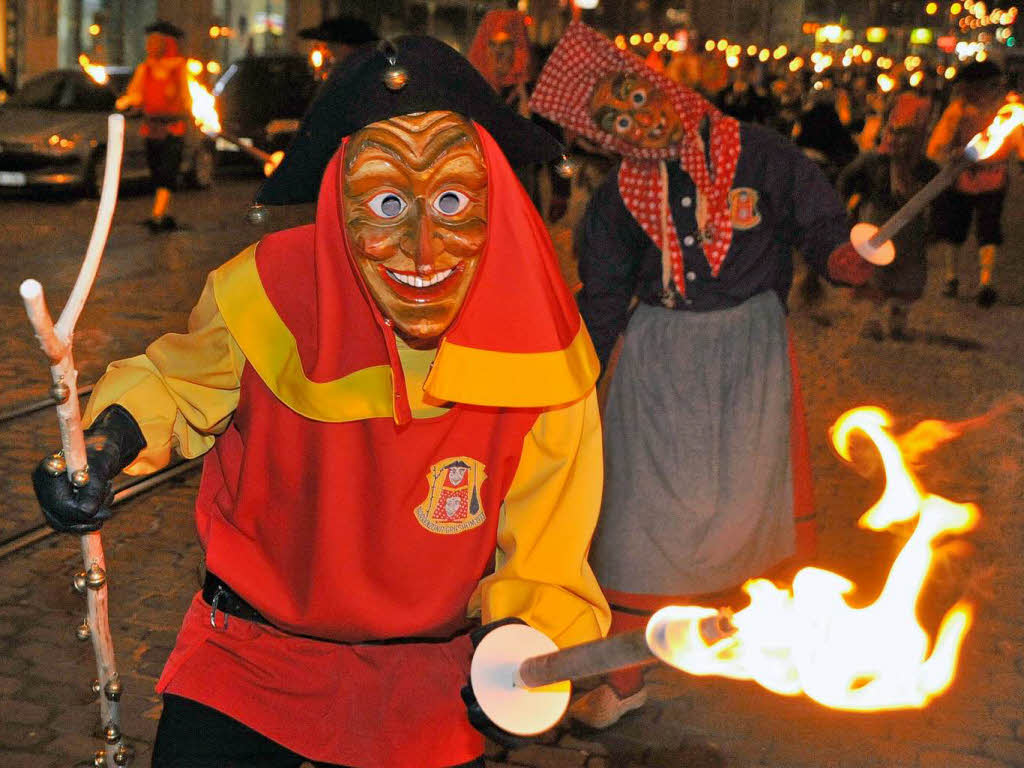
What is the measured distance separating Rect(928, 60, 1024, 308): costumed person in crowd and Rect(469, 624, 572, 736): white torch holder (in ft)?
27.6

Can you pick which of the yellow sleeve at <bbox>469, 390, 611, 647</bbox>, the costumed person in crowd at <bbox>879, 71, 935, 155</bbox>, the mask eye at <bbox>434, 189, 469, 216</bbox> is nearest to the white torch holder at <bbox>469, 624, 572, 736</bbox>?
the yellow sleeve at <bbox>469, 390, 611, 647</bbox>

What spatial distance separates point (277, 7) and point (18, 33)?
11.3m

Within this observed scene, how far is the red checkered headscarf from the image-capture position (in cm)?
411

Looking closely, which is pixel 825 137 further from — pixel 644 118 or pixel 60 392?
pixel 60 392

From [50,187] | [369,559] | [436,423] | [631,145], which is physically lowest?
[50,187]

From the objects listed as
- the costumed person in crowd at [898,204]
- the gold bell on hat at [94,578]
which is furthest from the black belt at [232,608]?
the costumed person in crowd at [898,204]

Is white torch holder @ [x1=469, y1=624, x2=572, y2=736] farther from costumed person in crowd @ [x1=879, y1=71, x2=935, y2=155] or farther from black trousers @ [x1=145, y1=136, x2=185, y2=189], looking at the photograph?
black trousers @ [x1=145, y1=136, x2=185, y2=189]

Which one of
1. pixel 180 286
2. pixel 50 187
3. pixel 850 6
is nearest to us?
pixel 180 286

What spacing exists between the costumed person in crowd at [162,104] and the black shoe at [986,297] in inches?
281

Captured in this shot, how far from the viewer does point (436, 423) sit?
2.44 m

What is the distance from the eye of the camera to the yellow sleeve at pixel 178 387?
2.45 m

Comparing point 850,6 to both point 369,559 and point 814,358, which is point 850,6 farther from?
point 369,559

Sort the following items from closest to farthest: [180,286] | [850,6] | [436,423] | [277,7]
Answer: [436,423], [180,286], [277,7], [850,6]

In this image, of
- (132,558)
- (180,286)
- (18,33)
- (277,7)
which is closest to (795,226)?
(132,558)
